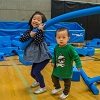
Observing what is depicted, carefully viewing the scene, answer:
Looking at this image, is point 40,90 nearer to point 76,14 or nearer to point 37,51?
point 37,51

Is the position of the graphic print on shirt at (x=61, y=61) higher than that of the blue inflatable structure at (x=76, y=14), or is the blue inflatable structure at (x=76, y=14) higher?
the blue inflatable structure at (x=76, y=14)

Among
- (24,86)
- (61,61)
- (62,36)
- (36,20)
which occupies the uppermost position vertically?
(36,20)

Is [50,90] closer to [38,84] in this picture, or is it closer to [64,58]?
[38,84]

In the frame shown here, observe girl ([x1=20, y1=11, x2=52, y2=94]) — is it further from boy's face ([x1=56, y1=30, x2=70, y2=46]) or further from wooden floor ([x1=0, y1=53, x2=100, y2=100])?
boy's face ([x1=56, y1=30, x2=70, y2=46])

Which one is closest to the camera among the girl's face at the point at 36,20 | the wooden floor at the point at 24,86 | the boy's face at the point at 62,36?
the boy's face at the point at 62,36

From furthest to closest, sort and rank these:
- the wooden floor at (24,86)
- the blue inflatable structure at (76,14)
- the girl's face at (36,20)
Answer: the girl's face at (36,20), the wooden floor at (24,86), the blue inflatable structure at (76,14)

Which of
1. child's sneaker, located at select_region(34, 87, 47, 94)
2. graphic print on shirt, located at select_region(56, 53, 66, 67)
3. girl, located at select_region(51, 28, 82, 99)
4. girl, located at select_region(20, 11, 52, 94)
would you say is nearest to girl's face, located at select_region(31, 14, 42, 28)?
girl, located at select_region(20, 11, 52, 94)

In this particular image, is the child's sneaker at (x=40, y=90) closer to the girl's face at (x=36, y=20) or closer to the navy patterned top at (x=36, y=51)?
the navy patterned top at (x=36, y=51)

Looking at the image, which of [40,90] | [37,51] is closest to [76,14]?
[37,51]

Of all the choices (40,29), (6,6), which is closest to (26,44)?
(40,29)

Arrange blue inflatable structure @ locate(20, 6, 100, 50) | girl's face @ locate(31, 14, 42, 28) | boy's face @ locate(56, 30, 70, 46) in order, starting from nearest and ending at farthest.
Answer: blue inflatable structure @ locate(20, 6, 100, 50)
boy's face @ locate(56, 30, 70, 46)
girl's face @ locate(31, 14, 42, 28)

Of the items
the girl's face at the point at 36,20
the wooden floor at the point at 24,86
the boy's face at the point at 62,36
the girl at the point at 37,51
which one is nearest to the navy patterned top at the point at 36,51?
the girl at the point at 37,51

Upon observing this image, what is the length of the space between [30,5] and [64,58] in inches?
274

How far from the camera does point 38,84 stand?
2.74m
